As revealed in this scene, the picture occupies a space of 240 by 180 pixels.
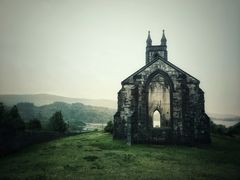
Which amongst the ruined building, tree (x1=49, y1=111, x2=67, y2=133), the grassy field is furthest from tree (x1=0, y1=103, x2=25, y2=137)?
the ruined building

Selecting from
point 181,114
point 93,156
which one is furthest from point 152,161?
point 181,114

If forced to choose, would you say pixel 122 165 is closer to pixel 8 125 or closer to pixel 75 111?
pixel 8 125

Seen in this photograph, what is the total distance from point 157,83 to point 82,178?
48.4ft

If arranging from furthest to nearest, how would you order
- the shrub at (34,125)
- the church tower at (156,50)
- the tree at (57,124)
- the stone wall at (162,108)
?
1. the tree at (57,124)
2. the shrub at (34,125)
3. the church tower at (156,50)
4. the stone wall at (162,108)


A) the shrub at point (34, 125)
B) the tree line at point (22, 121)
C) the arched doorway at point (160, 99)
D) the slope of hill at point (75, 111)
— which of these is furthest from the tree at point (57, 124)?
the slope of hill at point (75, 111)

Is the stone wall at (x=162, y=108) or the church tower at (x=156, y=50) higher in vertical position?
the church tower at (x=156, y=50)

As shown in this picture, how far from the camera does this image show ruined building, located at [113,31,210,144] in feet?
72.4

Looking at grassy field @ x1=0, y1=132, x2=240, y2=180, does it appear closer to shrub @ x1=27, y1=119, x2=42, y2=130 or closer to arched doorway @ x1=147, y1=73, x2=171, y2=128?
arched doorway @ x1=147, y1=73, x2=171, y2=128

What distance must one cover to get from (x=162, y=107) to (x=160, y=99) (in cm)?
85

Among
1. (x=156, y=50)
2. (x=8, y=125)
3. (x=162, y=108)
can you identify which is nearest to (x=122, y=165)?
(x=8, y=125)

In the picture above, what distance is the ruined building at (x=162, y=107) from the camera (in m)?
22.1

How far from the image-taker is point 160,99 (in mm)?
23125

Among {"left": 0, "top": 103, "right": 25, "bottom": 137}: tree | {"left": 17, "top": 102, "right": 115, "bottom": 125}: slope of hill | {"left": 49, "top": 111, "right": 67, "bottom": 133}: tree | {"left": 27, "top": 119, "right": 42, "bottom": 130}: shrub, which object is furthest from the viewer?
{"left": 17, "top": 102, "right": 115, "bottom": 125}: slope of hill

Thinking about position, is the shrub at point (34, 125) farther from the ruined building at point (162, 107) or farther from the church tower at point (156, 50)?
the church tower at point (156, 50)
